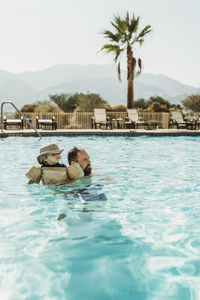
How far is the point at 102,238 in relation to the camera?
12.8 feet

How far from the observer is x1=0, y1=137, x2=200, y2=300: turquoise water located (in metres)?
2.97

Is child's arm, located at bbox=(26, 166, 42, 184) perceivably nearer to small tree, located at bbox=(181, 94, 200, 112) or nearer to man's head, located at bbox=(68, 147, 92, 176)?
man's head, located at bbox=(68, 147, 92, 176)

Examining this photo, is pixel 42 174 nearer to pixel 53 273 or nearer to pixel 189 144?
pixel 53 273

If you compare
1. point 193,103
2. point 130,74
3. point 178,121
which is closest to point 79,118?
point 130,74

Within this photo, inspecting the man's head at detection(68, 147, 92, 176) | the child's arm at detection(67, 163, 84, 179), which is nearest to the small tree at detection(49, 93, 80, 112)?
the man's head at detection(68, 147, 92, 176)

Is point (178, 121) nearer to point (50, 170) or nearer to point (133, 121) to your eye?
point (133, 121)

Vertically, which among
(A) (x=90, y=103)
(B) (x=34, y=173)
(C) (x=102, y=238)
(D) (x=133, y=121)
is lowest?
(C) (x=102, y=238)

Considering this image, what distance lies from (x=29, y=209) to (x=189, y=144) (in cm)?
931

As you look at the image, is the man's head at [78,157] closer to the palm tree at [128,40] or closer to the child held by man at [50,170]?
the child held by man at [50,170]

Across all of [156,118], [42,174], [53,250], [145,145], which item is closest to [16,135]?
[145,145]

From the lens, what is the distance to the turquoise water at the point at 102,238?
2.97 metres

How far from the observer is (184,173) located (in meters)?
7.74

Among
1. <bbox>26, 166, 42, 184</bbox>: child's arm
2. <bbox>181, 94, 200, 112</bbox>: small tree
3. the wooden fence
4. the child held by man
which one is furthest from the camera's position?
<bbox>181, 94, 200, 112</bbox>: small tree

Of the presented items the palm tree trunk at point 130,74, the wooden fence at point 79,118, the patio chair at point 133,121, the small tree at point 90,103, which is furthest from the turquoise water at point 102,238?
the small tree at point 90,103
